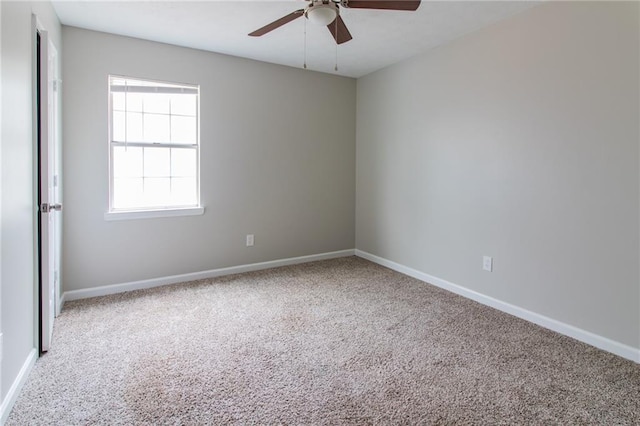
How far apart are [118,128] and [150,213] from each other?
33.6 inches

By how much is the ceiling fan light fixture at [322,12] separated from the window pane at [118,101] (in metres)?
2.21

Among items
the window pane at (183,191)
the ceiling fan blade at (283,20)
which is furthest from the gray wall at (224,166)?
the ceiling fan blade at (283,20)

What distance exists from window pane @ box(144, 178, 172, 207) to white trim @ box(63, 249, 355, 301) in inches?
30.4

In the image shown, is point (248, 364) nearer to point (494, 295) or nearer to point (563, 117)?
point (494, 295)

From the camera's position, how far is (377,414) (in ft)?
5.87

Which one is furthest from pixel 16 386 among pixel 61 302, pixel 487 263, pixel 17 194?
pixel 487 263

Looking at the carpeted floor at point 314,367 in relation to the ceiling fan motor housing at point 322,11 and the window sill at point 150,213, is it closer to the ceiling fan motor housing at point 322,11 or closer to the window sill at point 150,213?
the window sill at point 150,213

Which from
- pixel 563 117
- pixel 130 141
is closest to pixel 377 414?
pixel 563 117

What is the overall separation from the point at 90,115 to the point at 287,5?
6.61 feet

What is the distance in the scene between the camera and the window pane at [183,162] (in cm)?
381

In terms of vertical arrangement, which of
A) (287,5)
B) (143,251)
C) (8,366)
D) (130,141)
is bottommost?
(8,366)

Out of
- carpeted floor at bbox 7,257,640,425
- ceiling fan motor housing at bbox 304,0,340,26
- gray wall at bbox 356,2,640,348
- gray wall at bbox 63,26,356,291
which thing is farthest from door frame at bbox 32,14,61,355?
gray wall at bbox 356,2,640,348

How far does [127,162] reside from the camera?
3578 millimetres

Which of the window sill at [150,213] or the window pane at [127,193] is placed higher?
the window pane at [127,193]
